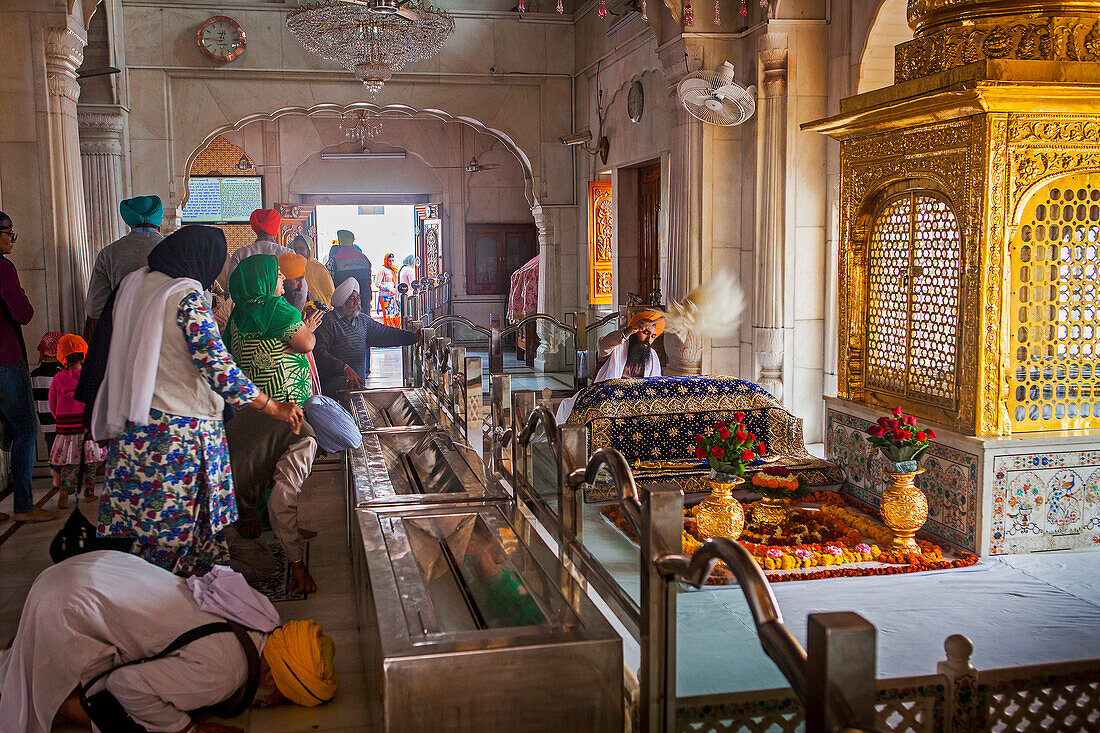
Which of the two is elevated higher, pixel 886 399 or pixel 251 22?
pixel 251 22

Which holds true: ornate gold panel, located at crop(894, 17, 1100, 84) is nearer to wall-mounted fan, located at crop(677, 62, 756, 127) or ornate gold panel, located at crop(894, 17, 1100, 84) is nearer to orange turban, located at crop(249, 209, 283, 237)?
wall-mounted fan, located at crop(677, 62, 756, 127)

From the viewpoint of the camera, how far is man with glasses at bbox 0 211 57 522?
5.36 meters

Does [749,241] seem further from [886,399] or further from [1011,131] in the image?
[1011,131]

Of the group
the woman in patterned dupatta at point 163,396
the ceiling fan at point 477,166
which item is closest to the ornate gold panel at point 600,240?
the ceiling fan at point 477,166

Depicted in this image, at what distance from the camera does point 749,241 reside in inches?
301

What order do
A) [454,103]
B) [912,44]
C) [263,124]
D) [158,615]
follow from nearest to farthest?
[158,615]
[912,44]
[454,103]
[263,124]

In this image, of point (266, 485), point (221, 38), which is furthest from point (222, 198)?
point (266, 485)

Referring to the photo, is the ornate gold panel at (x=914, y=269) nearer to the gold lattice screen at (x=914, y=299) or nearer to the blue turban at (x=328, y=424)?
the gold lattice screen at (x=914, y=299)

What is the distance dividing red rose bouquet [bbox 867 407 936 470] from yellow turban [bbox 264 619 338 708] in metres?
2.65

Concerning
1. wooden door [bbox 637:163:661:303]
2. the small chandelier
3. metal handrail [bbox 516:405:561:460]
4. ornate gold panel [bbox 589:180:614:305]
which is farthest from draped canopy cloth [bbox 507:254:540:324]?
metal handrail [bbox 516:405:561:460]

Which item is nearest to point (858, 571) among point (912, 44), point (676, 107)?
point (912, 44)

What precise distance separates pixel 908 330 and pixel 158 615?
3.81 metres

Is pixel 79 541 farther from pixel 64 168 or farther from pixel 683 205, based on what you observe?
pixel 683 205

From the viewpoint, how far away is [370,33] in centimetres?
902
